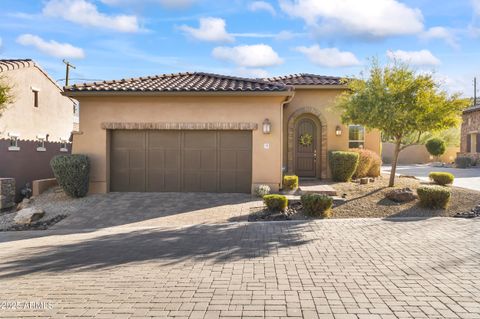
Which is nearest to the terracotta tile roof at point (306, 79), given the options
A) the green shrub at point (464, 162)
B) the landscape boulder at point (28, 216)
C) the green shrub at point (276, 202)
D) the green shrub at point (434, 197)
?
the green shrub at point (434, 197)

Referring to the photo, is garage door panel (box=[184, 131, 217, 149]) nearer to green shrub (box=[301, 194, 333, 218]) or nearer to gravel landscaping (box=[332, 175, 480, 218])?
green shrub (box=[301, 194, 333, 218])

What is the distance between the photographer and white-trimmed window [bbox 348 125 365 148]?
50.5 feet

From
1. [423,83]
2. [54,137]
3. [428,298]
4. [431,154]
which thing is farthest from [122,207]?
[431,154]

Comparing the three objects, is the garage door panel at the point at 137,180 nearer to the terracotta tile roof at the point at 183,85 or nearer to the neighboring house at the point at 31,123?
the terracotta tile roof at the point at 183,85

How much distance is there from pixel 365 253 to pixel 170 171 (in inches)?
309

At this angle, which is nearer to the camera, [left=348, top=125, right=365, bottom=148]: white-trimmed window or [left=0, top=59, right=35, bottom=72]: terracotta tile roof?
[left=348, top=125, right=365, bottom=148]: white-trimmed window

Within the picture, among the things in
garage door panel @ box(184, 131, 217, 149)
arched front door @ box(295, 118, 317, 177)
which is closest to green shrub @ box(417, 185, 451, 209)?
arched front door @ box(295, 118, 317, 177)

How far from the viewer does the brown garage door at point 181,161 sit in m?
12.2

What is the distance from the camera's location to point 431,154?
32.8 meters

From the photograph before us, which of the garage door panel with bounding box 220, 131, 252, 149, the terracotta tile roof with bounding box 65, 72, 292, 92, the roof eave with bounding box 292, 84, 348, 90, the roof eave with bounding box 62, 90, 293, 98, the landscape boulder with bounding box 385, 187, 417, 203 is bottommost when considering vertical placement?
the landscape boulder with bounding box 385, 187, 417, 203

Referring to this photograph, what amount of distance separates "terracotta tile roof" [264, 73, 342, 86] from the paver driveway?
8375mm

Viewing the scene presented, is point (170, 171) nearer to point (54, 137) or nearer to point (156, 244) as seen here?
point (156, 244)

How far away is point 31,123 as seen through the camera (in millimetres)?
20359

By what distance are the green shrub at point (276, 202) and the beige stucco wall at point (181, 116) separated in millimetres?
2513
